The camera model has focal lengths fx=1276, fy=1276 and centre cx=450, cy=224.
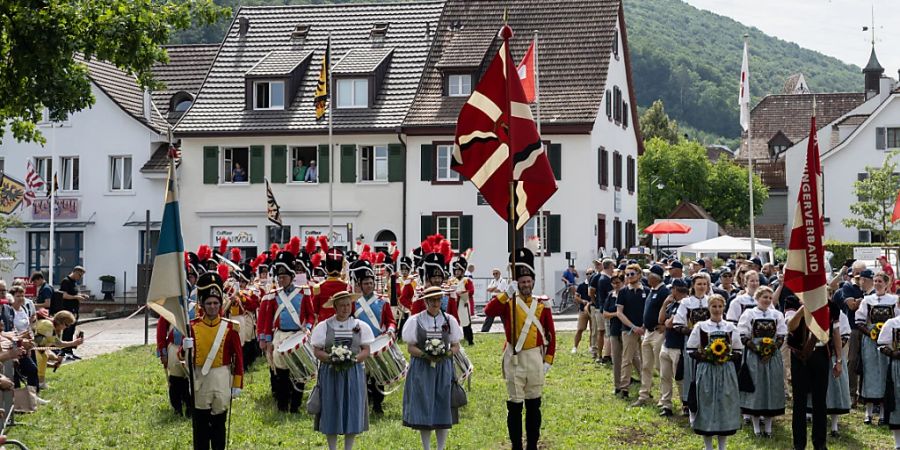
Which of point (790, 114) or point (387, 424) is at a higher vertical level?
point (790, 114)

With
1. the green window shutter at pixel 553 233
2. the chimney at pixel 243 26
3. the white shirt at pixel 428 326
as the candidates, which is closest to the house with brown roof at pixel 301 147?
the chimney at pixel 243 26

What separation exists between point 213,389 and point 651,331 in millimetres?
6823

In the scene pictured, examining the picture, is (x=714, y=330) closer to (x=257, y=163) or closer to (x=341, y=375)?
(x=341, y=375)

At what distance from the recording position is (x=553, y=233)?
1725 inches

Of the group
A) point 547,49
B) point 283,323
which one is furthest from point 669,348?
point 547,49

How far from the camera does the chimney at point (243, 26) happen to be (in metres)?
49.8

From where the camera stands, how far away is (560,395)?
1839 cm

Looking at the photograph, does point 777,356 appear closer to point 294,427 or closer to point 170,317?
point 294,427

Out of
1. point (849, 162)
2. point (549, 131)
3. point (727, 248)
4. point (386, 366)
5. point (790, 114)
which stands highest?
point (790, 114)

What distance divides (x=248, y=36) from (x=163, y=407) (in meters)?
34.1

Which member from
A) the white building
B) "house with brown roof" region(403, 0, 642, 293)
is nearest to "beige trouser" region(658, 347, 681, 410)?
"house with brown roof" region(403, 0, 642, 293)

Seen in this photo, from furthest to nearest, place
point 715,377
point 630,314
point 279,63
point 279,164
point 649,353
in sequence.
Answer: point 279,63
point 279,164
point 630,314
point 649,353
point 715,377

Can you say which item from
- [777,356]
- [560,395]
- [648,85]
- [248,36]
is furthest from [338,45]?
[648,85]

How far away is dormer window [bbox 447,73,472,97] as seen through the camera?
44.8 metres
